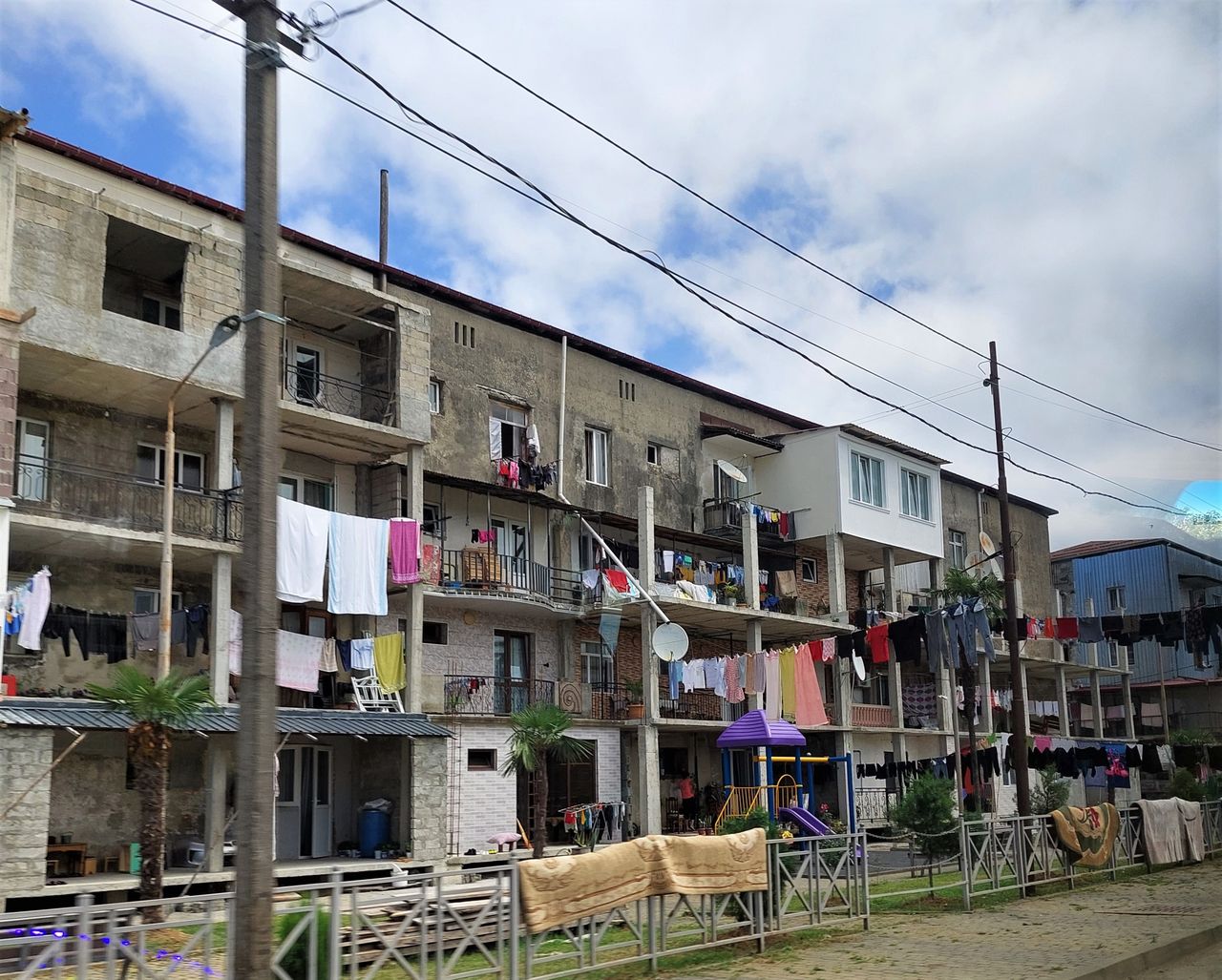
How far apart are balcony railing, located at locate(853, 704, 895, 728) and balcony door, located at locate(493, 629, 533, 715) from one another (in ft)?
40.8

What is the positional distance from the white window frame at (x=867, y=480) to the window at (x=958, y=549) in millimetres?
8979

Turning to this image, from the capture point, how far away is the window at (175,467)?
81.3 feet

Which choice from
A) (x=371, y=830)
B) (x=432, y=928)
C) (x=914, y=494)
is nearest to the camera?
(x=432, y=928)

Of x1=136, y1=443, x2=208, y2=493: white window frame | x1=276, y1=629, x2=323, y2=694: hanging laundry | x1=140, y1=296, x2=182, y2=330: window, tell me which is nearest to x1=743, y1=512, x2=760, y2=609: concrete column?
x1=276, y1=629, x2=323, y2=694: hanging laundry

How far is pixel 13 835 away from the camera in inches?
756

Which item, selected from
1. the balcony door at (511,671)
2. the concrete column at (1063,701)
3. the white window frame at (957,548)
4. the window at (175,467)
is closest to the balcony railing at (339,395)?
the window at (175,467)

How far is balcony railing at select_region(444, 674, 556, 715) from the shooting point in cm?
2931

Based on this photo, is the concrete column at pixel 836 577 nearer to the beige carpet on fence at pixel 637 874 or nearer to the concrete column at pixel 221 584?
the concrete column at pixel 221 584

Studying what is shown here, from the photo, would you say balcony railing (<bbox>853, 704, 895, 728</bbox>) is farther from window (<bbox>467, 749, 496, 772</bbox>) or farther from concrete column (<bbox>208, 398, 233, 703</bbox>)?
concrete column (<bbox>208, 398, 233, 703</bbox>)

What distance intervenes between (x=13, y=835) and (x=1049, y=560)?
48.6m

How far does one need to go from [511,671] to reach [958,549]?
988 inches

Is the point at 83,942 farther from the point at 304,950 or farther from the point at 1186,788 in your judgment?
the point at 1186,788

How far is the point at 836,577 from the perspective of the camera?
39156 millimetres

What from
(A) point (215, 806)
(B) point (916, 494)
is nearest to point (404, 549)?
(A) point (215, 806)
